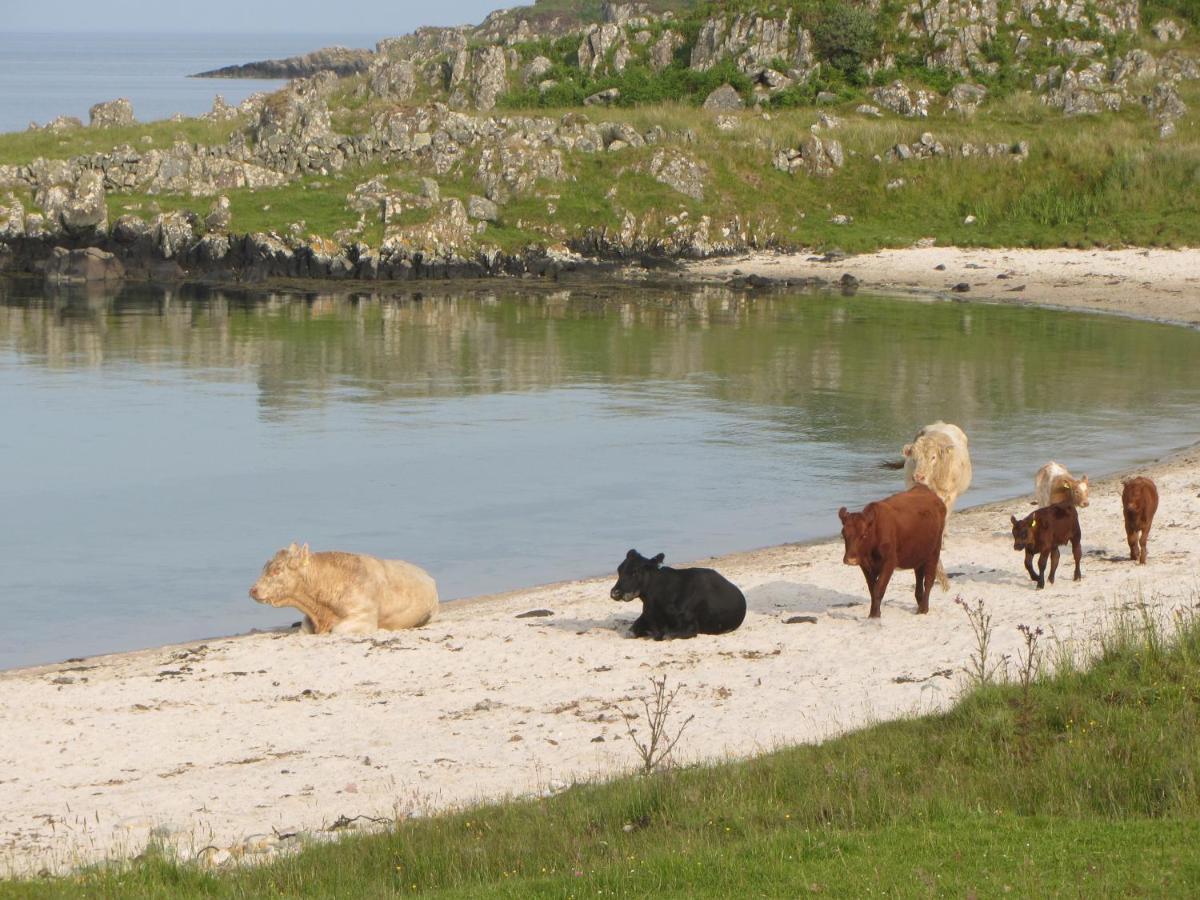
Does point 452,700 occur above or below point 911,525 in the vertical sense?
below

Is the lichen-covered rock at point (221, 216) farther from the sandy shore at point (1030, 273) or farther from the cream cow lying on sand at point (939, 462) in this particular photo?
the cream cow lying on sand at point (939, 462)

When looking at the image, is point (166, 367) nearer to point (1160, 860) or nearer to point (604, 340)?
point (604, 340)

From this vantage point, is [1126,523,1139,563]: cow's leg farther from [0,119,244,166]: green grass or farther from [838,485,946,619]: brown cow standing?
[0,119,244,166]: green grass

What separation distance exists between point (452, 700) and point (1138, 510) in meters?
8.00

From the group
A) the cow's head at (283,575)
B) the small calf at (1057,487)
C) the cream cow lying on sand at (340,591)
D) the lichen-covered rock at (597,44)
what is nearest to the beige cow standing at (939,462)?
the small calf at (1057,487)

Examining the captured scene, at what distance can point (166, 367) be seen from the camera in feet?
137

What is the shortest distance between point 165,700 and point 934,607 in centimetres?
752

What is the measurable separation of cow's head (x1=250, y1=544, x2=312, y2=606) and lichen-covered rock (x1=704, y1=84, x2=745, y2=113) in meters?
55.9

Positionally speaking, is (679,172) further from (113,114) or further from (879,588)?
(879,588)

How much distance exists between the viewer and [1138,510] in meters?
17.2

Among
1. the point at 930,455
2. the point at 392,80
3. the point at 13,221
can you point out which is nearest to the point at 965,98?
the point at 392,80

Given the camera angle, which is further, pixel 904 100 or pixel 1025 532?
pixel 904 100

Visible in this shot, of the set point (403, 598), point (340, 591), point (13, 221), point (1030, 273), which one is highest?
point (13, 221)

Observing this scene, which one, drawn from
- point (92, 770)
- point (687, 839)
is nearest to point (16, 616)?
point (92, 770)
